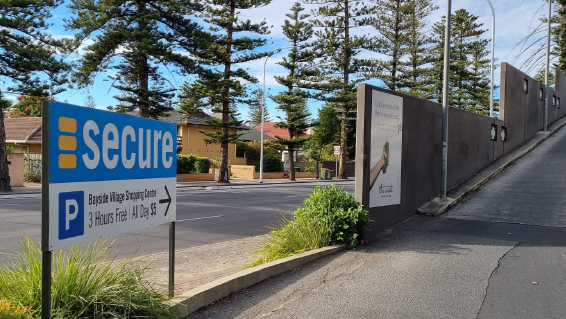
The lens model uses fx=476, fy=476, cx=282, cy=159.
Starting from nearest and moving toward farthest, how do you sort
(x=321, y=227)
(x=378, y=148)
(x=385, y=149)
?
(x=321, y=227) → (x=378, y=148) → (x=385, y=149)

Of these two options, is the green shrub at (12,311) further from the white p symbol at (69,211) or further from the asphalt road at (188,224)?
the asphalt road at (188,224)

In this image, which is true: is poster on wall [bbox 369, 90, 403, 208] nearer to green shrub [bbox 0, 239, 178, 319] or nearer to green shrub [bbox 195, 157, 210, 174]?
green shrub [bbox 0, 239, 178, 319]

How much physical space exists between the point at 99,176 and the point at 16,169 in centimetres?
2402

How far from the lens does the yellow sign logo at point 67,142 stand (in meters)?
3.46

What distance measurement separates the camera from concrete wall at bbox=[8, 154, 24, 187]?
24295mm

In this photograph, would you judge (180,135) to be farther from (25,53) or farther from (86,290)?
(86,290)

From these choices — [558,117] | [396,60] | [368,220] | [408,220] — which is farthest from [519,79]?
[396,60]

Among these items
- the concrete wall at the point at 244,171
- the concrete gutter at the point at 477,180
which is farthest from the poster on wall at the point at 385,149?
the concrete wall at the point at 244,171

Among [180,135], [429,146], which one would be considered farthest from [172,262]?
[180,135]

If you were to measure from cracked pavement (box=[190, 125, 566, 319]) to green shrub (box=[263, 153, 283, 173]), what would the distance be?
112ft

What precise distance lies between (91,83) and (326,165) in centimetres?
3008

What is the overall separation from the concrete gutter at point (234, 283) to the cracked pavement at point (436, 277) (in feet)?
0.31

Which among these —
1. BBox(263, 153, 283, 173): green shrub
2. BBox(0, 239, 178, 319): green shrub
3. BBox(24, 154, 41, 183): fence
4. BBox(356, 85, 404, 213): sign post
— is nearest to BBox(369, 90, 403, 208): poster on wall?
BBox(356, 85, 404, 213): sign post

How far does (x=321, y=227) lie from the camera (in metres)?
8.00
